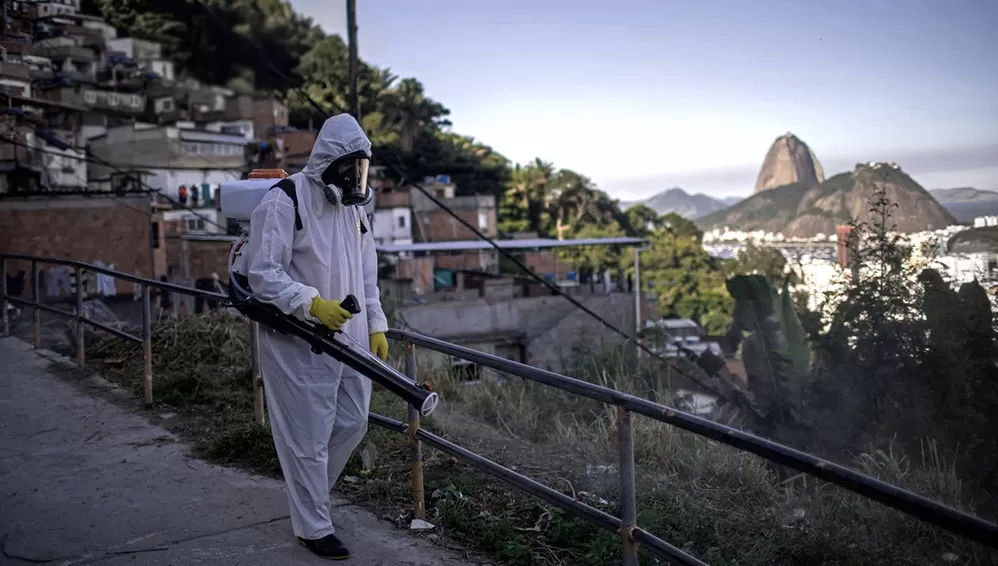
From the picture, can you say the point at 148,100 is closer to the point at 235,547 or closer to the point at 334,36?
the point at 334,36

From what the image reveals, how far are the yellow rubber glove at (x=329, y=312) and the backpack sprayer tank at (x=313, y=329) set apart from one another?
0.12 ft

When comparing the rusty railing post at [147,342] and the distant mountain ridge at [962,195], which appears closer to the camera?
the rusty railing post at [147,342]

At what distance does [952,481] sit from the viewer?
6.23m

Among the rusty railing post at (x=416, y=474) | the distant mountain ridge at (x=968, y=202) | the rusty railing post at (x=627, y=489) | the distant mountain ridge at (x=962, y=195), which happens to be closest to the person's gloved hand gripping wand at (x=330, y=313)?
the rusty railing post at (x=416, y=474)

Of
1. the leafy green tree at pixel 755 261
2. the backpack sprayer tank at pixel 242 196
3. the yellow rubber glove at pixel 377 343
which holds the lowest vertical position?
the leafy green tree at pixel 755 261

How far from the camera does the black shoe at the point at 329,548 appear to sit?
4.04 m

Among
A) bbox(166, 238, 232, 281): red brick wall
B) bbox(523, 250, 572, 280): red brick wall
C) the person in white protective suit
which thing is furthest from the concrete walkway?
bbox(523, 250, 572, 280): red brick wall

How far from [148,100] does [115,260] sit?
33.4 metres

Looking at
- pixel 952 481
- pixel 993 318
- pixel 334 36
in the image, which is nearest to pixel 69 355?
pixel 952 481

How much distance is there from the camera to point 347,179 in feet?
13.5

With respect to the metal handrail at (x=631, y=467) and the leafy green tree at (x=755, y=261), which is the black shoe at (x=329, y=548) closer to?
the metal handrail at (x=631, y=467)

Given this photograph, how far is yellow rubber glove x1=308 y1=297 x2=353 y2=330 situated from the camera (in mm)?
3803

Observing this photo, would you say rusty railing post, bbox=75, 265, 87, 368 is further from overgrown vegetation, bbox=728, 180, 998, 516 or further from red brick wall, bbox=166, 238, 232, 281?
red brick wall, bbox=166, 238, 232, 281

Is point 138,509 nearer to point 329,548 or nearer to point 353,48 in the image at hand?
point 329,548
